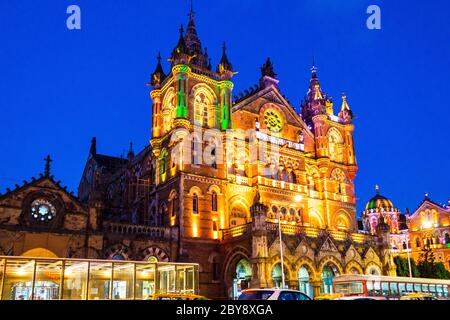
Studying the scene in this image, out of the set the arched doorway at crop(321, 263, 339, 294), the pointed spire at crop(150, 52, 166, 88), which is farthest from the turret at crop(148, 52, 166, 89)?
the arched doorway at crop(321, 263, 339, 294)

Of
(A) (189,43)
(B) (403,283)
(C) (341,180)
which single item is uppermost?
(A) (189,43)

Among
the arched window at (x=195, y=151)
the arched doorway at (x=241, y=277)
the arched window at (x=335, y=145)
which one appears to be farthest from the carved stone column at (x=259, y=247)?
the arched window at (x=335, y=145)

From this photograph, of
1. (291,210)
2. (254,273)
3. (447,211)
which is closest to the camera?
(254,273)

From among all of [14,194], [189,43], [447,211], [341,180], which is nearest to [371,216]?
[447,211]

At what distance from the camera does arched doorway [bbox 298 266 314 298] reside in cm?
4188

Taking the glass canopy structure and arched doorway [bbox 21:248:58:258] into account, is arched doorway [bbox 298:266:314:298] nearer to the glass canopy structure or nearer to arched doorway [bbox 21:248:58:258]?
the glass canopy structure

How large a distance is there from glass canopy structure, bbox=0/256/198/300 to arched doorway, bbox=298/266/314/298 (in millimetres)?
19774

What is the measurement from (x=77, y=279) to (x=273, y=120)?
107 ft

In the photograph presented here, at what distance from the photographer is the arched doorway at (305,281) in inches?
1649

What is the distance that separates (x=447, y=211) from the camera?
7719 cm

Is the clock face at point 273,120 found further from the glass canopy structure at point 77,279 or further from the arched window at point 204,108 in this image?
the glass canopy structure at point 77,279

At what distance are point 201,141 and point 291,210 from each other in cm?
1234

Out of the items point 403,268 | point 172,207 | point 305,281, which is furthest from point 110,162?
point 403,268

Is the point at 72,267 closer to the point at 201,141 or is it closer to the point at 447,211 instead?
the point at 201,141
